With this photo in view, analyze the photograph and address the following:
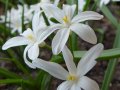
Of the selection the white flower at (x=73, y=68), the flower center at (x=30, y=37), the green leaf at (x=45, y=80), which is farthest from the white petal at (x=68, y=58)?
the green leaf at (x=45, y=80)

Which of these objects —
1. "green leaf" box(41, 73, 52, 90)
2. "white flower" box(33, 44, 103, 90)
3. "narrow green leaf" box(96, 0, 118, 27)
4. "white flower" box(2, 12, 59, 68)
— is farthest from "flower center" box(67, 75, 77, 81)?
"narrow green leaf" box(96, 0, 118, 27)

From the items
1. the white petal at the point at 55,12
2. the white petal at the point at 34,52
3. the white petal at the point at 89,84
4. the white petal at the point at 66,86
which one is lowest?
the white petal at the point at 66,86

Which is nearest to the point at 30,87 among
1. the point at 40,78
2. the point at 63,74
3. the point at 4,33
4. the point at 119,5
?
the point at 40,78

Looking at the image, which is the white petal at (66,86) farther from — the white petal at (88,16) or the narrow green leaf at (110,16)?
the narrow green leaf at (110,16)

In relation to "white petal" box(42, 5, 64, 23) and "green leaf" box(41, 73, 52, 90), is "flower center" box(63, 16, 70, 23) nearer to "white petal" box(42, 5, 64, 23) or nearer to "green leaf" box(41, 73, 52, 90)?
"white petal" box(42, 5, 64, 23)

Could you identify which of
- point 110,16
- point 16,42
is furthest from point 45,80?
point 110,16

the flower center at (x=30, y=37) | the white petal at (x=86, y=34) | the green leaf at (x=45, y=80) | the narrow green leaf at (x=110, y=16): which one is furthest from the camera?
the narrow green leaf at (x=110, y=16)

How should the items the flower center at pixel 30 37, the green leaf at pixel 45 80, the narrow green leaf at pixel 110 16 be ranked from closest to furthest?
the flower center at pixel 30 37, the green leaf at pixel 45 80, the narrow green leaf at pixel 110 16
